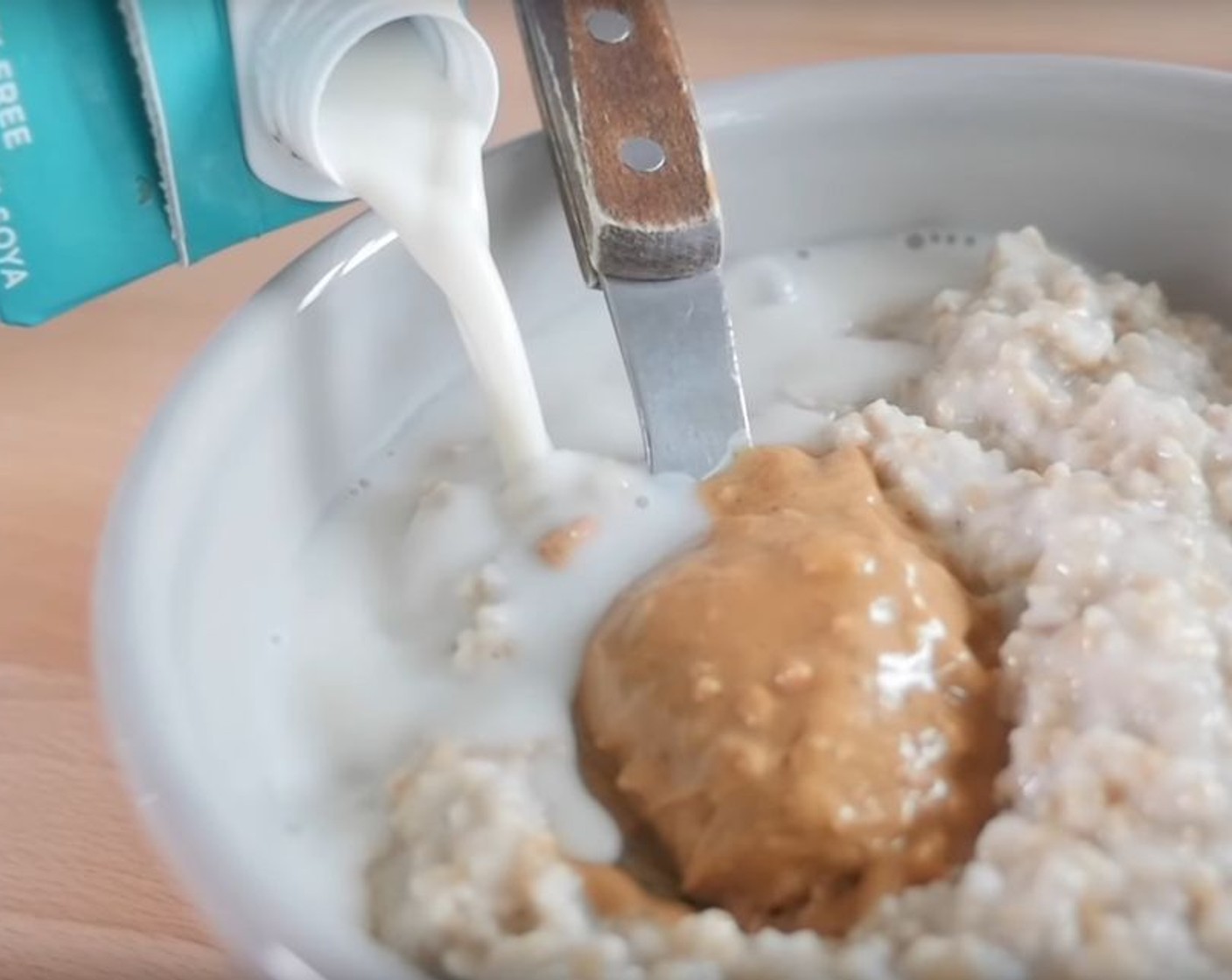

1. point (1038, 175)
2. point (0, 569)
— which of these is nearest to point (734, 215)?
point (1038, 175)

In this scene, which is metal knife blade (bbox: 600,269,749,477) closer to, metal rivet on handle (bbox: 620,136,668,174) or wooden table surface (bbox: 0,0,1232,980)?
metal rivet on handle (bbox: 620,136,668,174)

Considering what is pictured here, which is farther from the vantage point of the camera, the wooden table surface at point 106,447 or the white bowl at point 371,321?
the wooden table surface at point 106,447

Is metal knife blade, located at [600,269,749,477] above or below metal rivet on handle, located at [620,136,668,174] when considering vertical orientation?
below

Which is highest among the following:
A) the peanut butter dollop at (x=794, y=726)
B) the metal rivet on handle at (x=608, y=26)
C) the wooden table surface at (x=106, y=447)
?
the metal rivet on handle at (x=608, y=26)

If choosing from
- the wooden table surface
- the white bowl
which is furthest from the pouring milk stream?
the wooden table surface

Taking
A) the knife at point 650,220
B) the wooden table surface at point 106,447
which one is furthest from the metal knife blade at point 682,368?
the wooden table surface at point 106,447

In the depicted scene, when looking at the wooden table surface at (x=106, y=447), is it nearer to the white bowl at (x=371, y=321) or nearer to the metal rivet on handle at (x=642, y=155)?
the white bowl at (x=371, y=321)
